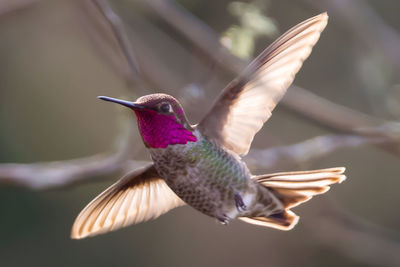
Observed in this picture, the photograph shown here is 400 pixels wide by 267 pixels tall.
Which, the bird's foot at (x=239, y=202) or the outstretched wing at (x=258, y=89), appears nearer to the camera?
the outstretched wing at (x=258, y=89)

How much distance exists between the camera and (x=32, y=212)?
6047mm

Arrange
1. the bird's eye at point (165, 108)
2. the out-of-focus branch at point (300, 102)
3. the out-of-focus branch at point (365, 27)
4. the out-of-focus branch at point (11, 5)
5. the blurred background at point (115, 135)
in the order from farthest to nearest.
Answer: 1. the blurred background at point (115, 135)
2. the out-of-focus branch at point (365, 27)
3. the out-of-focus branch at point (11, 5)
4. the out-of-focus branch at point (300, 102)
5. the bird's eye at point (165, 108)

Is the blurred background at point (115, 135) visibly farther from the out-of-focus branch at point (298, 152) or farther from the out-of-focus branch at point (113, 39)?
the out-of-focus branch at point (298, 152)

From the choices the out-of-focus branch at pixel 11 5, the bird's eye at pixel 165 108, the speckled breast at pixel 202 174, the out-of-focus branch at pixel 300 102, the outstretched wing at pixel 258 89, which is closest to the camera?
the outstretched wing at pixel 258 89

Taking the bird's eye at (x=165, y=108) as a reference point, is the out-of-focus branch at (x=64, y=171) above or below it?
below

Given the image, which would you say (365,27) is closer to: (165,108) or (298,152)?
(298,152)

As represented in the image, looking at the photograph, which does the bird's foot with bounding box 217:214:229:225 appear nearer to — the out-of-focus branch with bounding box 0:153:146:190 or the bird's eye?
the bird's eye

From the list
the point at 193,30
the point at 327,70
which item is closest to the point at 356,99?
the point at 327,70

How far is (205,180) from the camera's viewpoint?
7.88 ft

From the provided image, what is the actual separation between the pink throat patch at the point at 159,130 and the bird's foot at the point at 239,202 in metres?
0.30

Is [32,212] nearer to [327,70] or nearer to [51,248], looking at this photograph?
[51,248]

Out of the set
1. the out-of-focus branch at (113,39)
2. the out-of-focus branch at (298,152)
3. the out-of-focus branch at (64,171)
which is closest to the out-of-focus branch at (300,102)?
the out-of-focus branch at (298,152)

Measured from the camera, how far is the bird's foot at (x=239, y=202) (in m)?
2.46

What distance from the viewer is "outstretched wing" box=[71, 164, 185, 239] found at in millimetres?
2523
